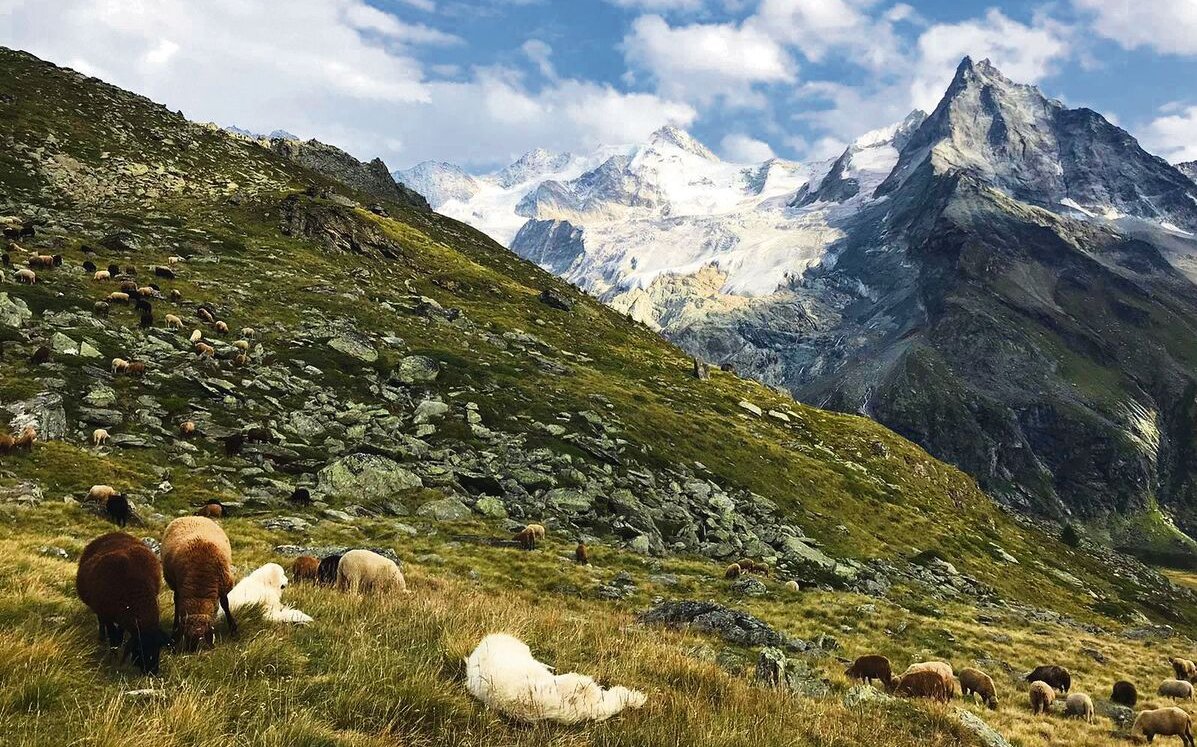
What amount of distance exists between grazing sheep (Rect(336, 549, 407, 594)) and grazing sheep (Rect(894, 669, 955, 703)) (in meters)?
13.0

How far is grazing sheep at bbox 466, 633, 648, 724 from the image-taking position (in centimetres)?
627

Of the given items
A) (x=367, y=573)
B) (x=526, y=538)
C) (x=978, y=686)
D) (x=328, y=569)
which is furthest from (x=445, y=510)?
(x=978, y=686)

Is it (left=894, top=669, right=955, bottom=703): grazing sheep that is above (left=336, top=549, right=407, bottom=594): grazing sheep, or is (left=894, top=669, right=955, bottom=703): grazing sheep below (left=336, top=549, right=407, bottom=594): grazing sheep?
below

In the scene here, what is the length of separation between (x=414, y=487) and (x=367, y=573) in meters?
17.3

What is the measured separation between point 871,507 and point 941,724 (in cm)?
4601

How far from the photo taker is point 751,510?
41.8m

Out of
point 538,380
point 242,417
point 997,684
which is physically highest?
point 538,380

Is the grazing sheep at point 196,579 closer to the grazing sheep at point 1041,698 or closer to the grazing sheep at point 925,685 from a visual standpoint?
the grazing sheep at point 925,685

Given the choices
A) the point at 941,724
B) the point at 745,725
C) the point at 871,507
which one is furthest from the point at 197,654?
the point at 871,507

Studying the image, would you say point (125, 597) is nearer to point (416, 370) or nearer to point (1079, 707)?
point (1079, 707)

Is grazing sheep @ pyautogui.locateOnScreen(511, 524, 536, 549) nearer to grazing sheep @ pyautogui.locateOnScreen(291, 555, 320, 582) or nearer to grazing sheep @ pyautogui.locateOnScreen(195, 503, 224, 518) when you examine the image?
grazing sheep @ pyautogui.locateOnScreen(195, 503, 224, 518)

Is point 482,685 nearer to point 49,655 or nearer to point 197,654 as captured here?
point 197,654

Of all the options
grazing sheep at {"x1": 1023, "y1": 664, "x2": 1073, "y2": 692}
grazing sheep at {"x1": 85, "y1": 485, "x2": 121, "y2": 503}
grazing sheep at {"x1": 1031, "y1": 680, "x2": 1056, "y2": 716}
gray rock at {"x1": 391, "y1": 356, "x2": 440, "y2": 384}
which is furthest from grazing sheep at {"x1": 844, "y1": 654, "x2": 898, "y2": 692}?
gray rock at {"x1": 391, "y1": 356, "x2": 440, "y2": 384}

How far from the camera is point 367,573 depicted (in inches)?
535
